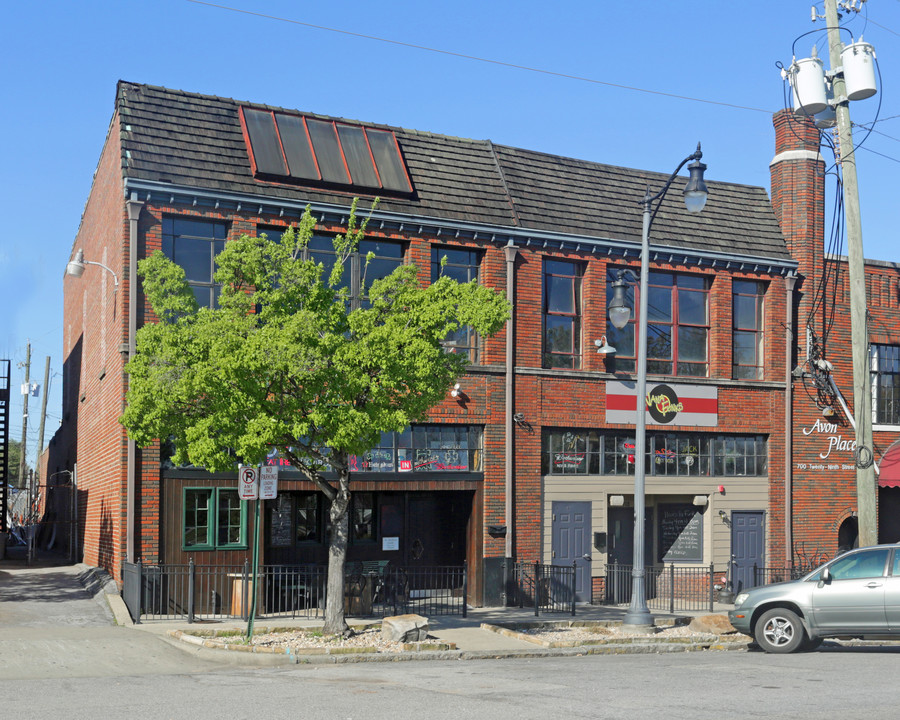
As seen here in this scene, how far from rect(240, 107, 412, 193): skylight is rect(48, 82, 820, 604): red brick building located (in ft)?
0.15

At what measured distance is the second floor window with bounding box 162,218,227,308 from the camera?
1952 cm

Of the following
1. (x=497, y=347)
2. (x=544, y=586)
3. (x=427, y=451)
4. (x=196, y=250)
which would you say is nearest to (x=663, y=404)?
(x=497, y=347)

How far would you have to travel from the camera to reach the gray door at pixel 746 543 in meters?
24.1

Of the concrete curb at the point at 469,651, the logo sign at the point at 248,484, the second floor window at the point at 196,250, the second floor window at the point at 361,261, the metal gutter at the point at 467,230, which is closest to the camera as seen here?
the concrete curb at the point at 469,651

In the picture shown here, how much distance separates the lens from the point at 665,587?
2355 cm

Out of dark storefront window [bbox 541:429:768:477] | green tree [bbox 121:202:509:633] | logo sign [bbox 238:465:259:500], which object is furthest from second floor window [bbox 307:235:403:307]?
logo sign [bbox 238:465:259:500]

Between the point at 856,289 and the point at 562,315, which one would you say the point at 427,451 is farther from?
the point at 856,289

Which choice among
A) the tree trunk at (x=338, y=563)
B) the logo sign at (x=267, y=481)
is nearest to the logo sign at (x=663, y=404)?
the tree trunk at (x=338, y=563)

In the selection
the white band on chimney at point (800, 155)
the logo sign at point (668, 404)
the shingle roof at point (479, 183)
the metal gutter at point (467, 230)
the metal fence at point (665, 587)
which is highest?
the white band on chimney at point (800, 155)

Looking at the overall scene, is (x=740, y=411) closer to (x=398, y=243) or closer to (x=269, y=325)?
(x=398, y=243)

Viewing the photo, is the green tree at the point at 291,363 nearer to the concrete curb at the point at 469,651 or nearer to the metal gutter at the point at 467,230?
the concrete curb at the point at 469,651

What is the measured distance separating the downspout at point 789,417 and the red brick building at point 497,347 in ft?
0.42

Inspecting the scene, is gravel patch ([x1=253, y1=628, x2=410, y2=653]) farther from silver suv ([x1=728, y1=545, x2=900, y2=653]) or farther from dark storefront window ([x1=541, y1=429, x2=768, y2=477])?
dark storefront window ([x1=541, y1=429, x2=768, y2=477])

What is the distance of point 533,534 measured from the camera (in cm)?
2211
